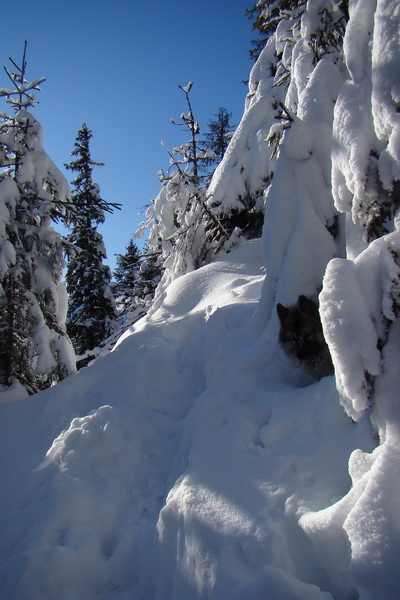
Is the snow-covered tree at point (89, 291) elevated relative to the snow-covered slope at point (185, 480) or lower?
elevated

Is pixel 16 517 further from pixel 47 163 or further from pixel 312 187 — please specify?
pixel 47 163

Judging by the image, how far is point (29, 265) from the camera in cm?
871

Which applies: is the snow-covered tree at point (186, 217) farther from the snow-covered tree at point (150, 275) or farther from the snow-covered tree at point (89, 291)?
the snow-covered tree at point (89, 291)

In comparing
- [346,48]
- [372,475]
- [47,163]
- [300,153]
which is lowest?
[372,475]

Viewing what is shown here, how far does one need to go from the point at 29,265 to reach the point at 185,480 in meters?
6.61

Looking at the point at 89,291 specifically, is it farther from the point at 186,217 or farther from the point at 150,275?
the point at 186,217

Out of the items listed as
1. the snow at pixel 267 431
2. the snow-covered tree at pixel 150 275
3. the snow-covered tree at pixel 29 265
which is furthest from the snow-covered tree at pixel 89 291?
the snow at pixel 267 431

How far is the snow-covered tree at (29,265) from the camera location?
8.42m

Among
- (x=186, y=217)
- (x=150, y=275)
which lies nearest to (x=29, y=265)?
(x=186, y=217)

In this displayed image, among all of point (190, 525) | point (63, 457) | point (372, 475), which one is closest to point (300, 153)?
point (372, 475)

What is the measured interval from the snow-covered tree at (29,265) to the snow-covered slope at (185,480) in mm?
2109

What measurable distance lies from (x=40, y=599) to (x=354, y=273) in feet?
13.3

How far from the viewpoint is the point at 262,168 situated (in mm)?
11617

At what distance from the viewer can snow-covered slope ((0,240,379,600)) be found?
300 centimetres
